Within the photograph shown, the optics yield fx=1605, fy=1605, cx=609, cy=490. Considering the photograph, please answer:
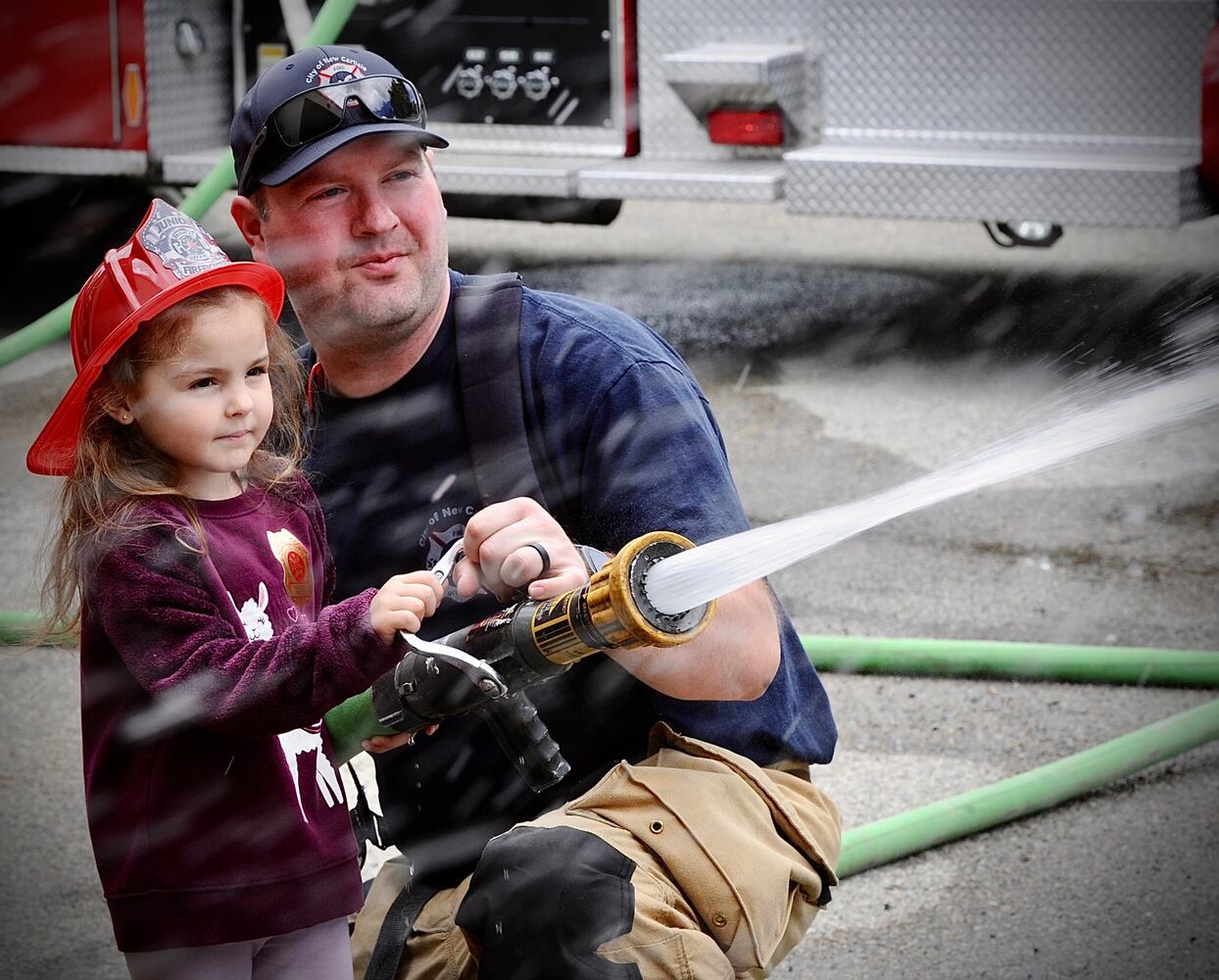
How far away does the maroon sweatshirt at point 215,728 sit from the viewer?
1842mm

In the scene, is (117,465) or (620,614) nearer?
(620,614)

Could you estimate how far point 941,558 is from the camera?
4789 mm

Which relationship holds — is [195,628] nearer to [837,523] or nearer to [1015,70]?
[837,523]

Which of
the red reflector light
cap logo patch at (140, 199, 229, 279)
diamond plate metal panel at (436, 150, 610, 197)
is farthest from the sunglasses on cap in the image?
diamond plate metal panel at (436, 150, 610, 197)

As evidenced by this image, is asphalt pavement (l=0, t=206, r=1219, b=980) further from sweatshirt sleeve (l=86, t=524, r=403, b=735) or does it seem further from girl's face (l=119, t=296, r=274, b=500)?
girl's face (l=119, t=296, r=274, b=500)

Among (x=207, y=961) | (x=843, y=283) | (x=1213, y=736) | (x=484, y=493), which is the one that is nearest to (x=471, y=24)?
(x=843, y=283)

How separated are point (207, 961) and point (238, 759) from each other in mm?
265

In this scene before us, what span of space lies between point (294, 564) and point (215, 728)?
270 millimetres

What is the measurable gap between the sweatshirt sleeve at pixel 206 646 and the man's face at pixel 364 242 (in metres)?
0.53

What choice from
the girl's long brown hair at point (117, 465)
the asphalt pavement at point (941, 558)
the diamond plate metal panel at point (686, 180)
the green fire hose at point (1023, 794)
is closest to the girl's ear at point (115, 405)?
the girl's long brown hair at point (117, 465)

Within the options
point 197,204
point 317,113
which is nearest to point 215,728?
point 317,113

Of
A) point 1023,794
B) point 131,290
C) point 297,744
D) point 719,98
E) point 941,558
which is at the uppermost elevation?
point 131,290

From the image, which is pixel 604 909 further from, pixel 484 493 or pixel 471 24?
pixel 471 24

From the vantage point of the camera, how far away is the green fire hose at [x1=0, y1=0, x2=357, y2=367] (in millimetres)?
4371
